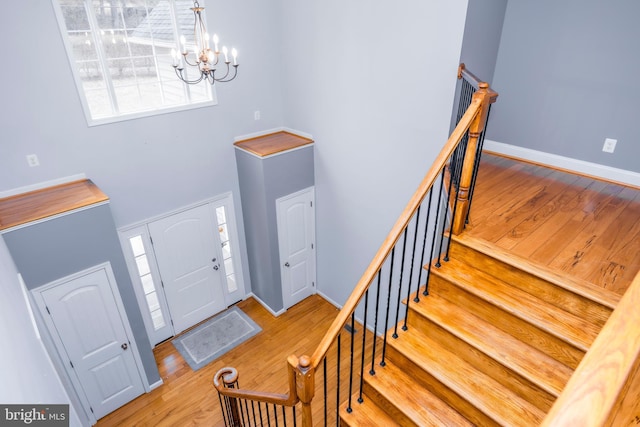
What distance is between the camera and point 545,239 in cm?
270

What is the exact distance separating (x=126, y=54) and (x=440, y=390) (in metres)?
4.66

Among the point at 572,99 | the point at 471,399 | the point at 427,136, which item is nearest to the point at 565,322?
the point at 471,399

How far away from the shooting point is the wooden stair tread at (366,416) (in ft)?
7.81

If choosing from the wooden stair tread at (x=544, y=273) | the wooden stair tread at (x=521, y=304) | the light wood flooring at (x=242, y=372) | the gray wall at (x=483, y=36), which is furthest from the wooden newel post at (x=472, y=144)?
the light wood flooring at (x=242, y=372)

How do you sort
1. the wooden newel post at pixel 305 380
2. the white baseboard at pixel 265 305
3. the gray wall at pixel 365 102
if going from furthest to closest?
the white baseboard at pixel 265 305 → the gray wall at pixel 365 102 → the wooden newel post at pixel 305 380

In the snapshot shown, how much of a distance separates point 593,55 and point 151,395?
6.36m

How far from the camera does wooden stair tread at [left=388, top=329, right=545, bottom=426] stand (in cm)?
207

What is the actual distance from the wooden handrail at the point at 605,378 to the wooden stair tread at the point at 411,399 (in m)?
1.30

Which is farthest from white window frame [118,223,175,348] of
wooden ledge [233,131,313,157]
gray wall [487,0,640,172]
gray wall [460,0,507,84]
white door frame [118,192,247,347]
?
gray wall [487,0,640,172]

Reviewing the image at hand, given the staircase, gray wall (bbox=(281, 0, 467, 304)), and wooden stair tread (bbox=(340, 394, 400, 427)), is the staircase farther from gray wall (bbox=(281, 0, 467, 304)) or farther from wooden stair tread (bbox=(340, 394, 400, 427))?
gray wall (bbox=(281, 0, 467, 304))

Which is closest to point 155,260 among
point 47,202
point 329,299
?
point 47,202

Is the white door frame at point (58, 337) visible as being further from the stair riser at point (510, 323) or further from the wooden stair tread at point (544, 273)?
the wooden stair tread at point (544, 273)

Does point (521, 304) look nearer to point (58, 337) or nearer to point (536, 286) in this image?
point (536, 286)

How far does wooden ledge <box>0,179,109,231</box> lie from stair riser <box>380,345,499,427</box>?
3.23m
